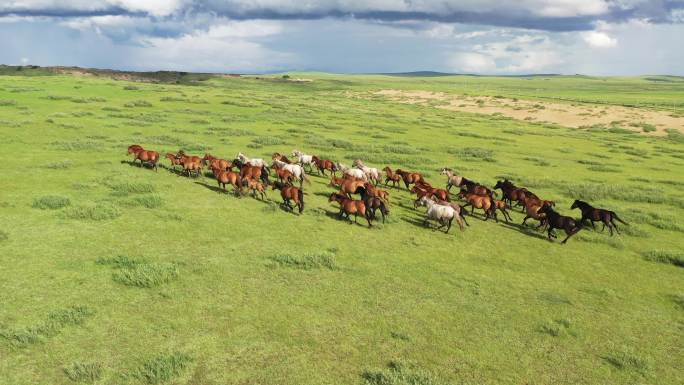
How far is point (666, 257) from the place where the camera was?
48.1 feet

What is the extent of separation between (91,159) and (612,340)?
23.3 meters

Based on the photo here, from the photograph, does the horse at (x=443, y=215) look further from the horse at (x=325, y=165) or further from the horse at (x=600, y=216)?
the horse at (x=325, y=165)

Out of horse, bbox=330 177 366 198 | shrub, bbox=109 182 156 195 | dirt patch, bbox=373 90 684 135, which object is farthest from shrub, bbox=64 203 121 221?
dirt patch, bbox=373 90 684 135

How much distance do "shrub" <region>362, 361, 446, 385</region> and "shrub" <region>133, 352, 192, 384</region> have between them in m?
3.22

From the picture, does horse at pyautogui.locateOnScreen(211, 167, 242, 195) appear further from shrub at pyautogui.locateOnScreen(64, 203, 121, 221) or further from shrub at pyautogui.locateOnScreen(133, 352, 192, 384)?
shrub at pyautogui.locateOnScreen(133, 352, 192, 384)

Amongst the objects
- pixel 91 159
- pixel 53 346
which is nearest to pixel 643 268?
pixel 53 346

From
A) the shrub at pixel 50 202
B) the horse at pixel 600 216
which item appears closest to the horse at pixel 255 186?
the shrub at pixel 50 202

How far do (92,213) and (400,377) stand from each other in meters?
11.1

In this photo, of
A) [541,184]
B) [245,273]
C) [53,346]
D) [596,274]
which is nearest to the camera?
[53,346]

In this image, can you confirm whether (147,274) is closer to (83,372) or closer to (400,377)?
(83,372)

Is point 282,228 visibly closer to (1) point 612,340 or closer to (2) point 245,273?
(2) point 245,273

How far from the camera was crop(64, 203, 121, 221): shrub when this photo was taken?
44.8 feet

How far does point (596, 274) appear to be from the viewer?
13.2 meters

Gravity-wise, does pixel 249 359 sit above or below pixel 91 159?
below
